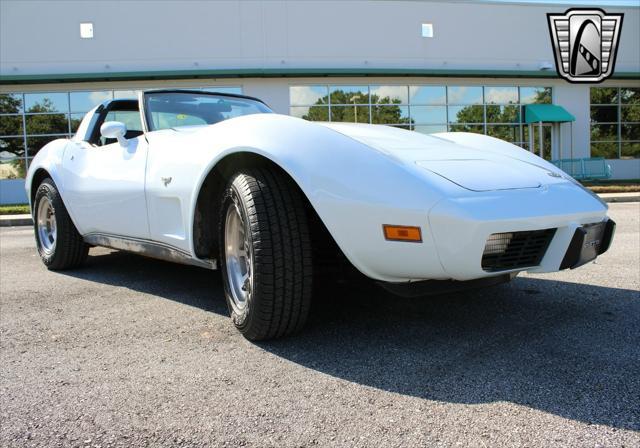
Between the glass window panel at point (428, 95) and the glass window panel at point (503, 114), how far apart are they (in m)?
1.92

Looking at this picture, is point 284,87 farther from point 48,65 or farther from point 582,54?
point 582,54

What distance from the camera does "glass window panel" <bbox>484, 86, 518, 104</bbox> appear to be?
20.4 m

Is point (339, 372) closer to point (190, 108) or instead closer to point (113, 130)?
point (113, 130)

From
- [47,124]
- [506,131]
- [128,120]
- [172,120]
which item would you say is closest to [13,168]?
[47,124]

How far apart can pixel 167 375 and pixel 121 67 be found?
1729 cm

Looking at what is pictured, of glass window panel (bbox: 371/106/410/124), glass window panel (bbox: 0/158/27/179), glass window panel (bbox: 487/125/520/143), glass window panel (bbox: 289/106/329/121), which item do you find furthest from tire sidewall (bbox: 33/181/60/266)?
glass window panel (bbox: 487/125/520/143)

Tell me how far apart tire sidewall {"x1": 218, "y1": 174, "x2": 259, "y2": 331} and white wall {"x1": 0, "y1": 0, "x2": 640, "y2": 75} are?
1611cm

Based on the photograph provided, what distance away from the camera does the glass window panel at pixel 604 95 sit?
21.7 m

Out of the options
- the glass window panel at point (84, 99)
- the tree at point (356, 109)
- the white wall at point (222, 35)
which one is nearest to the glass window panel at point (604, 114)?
the white wall at point (222, 35)

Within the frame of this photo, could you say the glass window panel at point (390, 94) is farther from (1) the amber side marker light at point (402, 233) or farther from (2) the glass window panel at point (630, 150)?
(1) the amber side marker light at point (402, 233)

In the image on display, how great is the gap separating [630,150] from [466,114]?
24.4ft

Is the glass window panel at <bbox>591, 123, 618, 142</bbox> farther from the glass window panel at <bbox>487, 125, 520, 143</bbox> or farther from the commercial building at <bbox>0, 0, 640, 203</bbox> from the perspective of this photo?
the glass window panel at <bbox>487, 125, 520, 143</bbox>

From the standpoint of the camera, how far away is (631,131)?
2211 cm

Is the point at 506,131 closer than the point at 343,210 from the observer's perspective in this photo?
No
